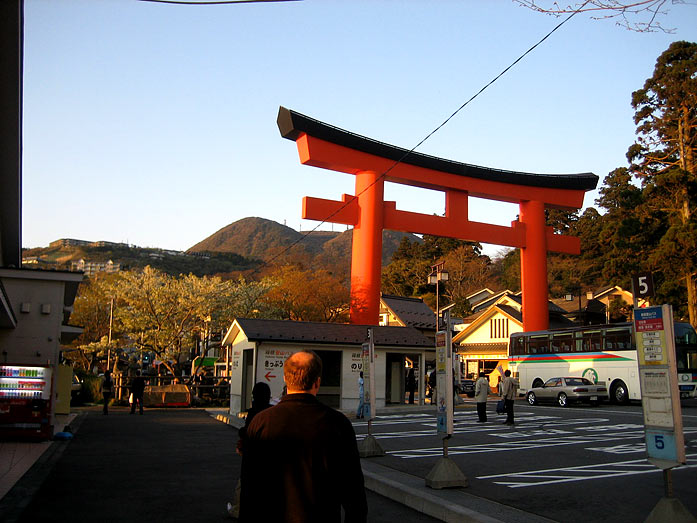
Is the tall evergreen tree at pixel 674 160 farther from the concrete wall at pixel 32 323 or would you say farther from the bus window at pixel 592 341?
the concrete wall at pixel 32 323

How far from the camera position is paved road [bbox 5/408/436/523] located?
25.6 ft

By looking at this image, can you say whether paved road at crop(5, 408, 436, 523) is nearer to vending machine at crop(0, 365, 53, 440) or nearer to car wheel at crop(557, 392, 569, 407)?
vending machine at crop(0, 365, 53, 440)

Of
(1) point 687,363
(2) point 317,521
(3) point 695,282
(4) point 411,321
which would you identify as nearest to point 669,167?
(3) point 695,282

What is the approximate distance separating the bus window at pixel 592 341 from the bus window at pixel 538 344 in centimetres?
266

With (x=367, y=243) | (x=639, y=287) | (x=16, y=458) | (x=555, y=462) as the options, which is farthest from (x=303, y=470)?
(x=367, y=243)

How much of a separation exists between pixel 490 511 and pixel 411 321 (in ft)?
143

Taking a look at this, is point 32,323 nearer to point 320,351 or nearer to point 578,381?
point 320,351

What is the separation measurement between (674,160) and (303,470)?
4492cm

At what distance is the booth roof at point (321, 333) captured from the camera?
24109 mm

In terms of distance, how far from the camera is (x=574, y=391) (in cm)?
2828

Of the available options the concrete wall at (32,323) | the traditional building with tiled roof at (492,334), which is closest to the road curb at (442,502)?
the concrete wall at (32,323)

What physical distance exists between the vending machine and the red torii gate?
14.5 m

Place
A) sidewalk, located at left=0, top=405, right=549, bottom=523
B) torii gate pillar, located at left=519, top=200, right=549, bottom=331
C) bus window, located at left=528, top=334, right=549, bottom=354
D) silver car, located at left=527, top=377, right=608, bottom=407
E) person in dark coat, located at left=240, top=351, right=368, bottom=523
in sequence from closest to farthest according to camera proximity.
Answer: person in dark coat, located at left=240, top=351, right=368, bottom=523
sidewalk, located at left=0, top=405, right=549, bottom=523
silver car, located at left=527, top=377, right=608, bottom=407
bus window, located at left=528, top=334, right=549, bottom=354
torii gate pillar, located at left=519, top=200, right=549, bottom=331

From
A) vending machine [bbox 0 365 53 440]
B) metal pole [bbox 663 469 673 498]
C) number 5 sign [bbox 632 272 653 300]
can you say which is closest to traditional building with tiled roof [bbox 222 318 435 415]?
vending machine [bbox 0 365 53 440]
